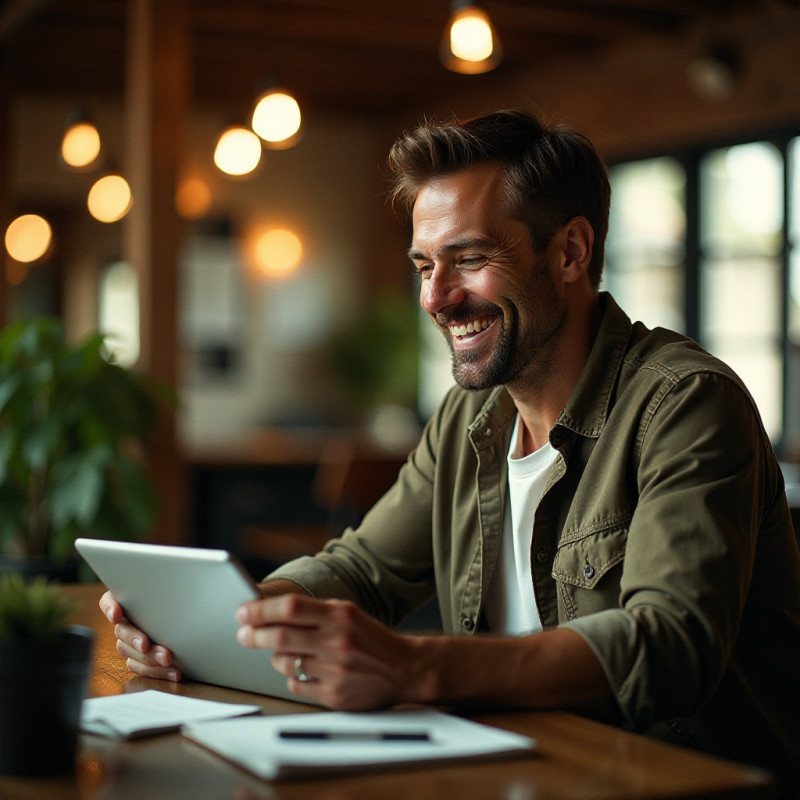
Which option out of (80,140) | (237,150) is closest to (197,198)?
(80,140)

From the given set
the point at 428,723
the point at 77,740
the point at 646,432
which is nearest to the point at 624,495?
the point at 646,432

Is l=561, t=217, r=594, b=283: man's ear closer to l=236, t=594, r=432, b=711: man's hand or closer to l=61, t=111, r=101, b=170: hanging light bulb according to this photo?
l=236, t=594, r=432, b=711: man's hand

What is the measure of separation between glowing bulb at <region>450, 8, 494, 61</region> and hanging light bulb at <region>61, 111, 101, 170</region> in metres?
1.52

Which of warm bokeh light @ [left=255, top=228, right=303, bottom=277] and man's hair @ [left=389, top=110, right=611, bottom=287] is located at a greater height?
warm bokeh light @ [left=255, top=228, right=303, bottom=277]

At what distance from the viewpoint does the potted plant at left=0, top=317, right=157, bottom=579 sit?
363 cm

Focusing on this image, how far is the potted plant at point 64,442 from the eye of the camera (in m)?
3.63

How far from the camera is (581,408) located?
5.13ft

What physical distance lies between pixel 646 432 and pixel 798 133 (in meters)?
4.68

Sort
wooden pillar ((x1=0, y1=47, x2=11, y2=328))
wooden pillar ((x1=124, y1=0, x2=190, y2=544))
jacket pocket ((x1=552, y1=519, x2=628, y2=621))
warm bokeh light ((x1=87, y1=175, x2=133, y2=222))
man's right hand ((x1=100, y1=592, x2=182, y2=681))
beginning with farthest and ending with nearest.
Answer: wooden pillar ((x1=0, y1=47, x2=11, y2=328)), warm bokeh light ((x1=87, y1=175, x2=133, y2=222)), wooden pillar ((x1=124, y1=0, x2=190, y2=544)), jacket pocket ((x1=552, y1=519, x2=628, y2=621)), man's right hand ((x1=100, y1=592, x2=182, y2=681))

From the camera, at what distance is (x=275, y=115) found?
4.09 meters

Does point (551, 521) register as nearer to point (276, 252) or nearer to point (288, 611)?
point (288, 611)

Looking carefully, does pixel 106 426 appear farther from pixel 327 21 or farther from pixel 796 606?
pixel 327 21

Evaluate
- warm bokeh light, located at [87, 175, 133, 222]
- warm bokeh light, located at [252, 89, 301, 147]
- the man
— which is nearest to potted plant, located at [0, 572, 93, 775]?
the man

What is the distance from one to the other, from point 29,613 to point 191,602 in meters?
0.26
